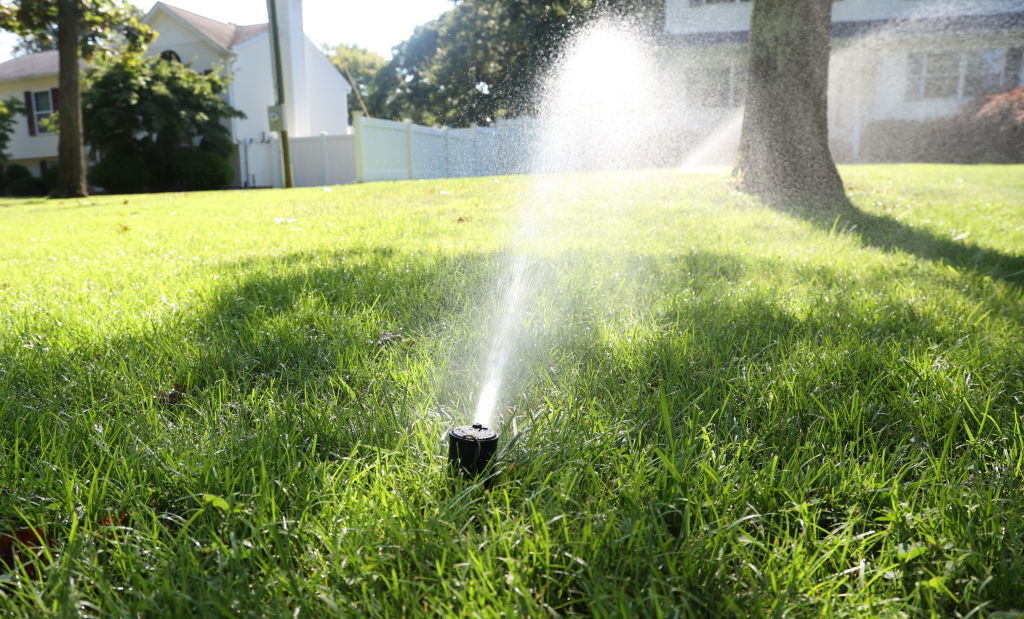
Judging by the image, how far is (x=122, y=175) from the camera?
1769 centimetres

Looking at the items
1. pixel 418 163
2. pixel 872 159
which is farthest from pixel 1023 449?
pixel 872 159

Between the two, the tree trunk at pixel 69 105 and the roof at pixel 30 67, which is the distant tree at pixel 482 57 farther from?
the roof at pixel 30 67

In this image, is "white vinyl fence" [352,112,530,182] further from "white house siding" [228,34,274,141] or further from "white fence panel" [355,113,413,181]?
"white house siding" [228,34,274,141]

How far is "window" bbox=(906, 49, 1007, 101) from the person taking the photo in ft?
63.5

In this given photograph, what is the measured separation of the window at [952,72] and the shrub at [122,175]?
2255cm

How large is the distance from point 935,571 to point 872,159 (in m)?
19.6

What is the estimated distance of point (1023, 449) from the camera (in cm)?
128

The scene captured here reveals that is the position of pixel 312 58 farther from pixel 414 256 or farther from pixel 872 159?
pixel 414 256

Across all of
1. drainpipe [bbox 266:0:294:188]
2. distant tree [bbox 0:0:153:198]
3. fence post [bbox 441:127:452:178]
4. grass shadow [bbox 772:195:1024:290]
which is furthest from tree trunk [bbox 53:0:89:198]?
grass shadow [bbox 772:195:1024:290]

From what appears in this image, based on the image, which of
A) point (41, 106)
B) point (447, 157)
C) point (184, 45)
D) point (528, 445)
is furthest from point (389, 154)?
point (41, 106)

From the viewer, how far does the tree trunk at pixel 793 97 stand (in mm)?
6324

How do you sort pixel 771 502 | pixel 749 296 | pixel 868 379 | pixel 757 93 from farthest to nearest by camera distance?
pixel 757 93
pixel 749 296
pixel 868 379
pixel 771 502

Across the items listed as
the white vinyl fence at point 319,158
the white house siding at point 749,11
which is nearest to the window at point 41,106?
the white vinyl fence at point 319,158

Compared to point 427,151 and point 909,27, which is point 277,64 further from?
point 909,27
